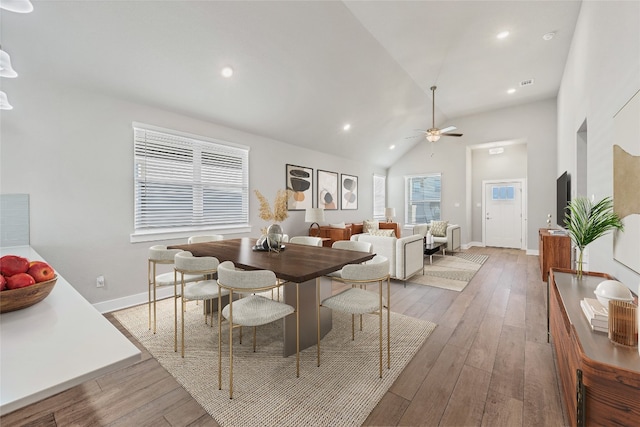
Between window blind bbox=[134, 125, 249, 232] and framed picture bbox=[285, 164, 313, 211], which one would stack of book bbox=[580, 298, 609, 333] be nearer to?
window blind bbox=[134, 125, 249, 232]

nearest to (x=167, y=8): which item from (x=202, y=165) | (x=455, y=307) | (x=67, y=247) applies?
(x=202, y=165)

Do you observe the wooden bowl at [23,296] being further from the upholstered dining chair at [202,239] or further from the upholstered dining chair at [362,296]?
the upholstered dining chair at [202,239]

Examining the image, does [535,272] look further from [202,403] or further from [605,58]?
[202,403]

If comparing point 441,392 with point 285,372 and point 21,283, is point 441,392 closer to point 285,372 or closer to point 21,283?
point 285,372

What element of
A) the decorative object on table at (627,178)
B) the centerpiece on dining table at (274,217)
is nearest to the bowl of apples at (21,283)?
the centerpiece on dining table at (274,217)

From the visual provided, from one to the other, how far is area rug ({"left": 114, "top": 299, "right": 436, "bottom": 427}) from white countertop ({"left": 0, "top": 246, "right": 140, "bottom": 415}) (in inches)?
45.3

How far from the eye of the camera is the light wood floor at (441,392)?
1609 millimetres

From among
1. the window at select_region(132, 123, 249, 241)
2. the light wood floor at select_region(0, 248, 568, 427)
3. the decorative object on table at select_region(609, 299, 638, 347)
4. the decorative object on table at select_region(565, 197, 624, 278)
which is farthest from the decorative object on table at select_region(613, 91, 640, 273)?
the window at select_region(132, 123, 249, 241)

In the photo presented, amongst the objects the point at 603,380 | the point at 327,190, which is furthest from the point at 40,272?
the point at 327,190

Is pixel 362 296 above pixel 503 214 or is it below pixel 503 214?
below

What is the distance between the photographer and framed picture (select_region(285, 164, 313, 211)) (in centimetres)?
564

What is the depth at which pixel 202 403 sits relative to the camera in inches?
68.1

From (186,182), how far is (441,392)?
12.8ft

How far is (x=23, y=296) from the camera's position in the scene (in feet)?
3.04
